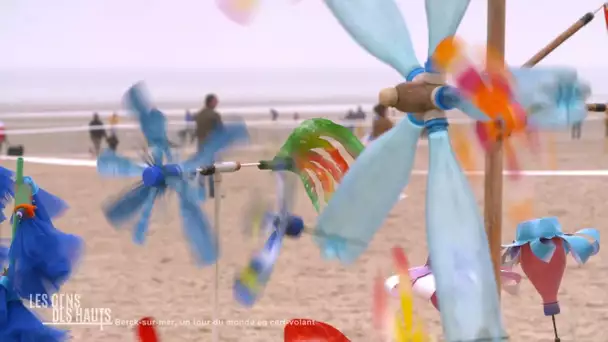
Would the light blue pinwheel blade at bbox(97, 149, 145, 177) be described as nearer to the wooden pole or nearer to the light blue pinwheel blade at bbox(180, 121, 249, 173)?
the light blue pinwheel blade at bbox(180, 121, 249, 173)

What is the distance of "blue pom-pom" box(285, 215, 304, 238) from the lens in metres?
0.99

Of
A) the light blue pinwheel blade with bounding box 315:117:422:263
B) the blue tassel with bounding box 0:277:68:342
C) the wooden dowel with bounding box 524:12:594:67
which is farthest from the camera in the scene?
the blue tassel with bounding box 0:277:68:342

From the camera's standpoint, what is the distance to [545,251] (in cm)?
115

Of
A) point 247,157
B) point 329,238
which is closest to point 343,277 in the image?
point 247,157

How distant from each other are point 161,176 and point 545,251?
621 millimetres

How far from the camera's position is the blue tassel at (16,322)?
1110mm

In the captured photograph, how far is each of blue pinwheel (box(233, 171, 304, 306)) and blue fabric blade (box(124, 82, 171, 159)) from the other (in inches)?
7.3

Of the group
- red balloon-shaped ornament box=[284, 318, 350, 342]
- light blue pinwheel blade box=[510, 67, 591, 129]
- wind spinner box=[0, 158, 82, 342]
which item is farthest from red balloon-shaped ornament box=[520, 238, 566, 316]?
wind spinner box=[0, 158, 82, 342]

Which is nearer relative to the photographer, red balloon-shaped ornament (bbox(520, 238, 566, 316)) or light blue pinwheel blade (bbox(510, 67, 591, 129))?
light blue pinwheel blade (bbox(510, 67, 591, 129))

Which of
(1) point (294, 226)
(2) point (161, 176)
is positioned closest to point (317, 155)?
(1) point (294, 226)

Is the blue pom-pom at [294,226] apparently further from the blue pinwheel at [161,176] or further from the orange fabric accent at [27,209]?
the orange fabric accent at [27,209]

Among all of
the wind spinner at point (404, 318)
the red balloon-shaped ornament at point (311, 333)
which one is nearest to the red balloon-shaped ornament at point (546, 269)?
the wind spinner at point (404, 318)

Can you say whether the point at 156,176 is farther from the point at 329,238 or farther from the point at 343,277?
the point at 343,277

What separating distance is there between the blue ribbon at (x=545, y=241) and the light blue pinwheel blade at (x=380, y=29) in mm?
480
